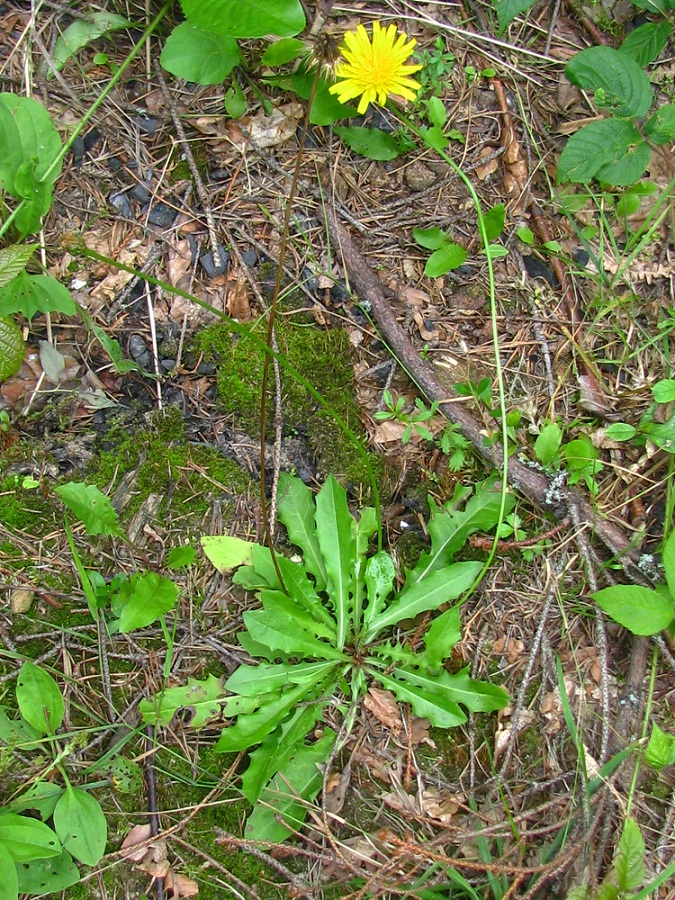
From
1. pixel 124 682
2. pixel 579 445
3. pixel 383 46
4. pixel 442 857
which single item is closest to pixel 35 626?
pixel 124 682

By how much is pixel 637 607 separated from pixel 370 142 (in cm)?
193

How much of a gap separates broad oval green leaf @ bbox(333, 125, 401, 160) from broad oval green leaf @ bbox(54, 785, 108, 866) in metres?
2.46

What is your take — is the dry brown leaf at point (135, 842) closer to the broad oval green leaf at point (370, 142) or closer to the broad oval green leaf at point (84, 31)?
the broad oval green leaf at point (370, 142)

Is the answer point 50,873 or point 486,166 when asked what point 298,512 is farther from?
point 486,166

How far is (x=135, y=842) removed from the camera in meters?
2.20

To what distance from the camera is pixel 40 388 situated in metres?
2.36

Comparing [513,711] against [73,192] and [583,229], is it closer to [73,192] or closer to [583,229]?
[583,229]

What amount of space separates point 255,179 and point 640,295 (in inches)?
60.7

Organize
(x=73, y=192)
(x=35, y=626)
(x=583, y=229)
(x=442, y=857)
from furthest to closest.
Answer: (x=583, y=229) → (x=73, y=192) → (x=35, y=626) → (x=442, y=857)

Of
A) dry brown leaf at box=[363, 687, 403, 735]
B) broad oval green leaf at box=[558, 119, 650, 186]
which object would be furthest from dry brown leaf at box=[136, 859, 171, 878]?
broad oval green leaf at box=[558, 119, 650, 186]

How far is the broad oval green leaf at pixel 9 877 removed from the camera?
6.46ft

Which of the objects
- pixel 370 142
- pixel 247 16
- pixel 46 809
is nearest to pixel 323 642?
pixel 46 809

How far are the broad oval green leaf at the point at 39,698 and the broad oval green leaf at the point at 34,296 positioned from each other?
1.18 m

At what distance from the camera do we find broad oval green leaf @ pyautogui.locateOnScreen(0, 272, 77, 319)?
2.23 m
